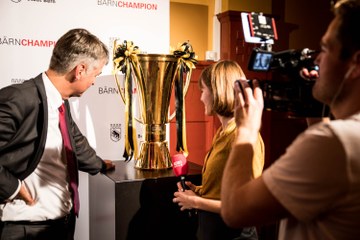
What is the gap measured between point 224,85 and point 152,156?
21.5 inches

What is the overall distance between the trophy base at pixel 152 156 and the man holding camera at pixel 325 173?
96 centimetres

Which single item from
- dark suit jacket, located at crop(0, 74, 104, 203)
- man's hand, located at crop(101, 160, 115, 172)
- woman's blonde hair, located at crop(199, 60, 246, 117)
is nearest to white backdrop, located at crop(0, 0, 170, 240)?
man's hand, located at crop(101, 160, 115, 172)

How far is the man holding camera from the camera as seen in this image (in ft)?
2.03

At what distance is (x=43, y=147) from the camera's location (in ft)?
4.29

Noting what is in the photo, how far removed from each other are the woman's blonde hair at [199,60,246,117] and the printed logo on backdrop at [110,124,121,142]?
72 cm

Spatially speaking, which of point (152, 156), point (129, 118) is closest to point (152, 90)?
point (129, 118)

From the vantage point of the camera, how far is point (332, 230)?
66 cm

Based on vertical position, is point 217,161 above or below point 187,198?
above

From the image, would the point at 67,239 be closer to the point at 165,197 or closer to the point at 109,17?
the point at 165,197

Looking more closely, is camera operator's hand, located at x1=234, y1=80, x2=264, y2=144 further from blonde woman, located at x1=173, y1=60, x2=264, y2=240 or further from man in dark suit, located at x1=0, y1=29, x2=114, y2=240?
man in dark suit, located at x1=0, y1=29, x2=114, y2=240

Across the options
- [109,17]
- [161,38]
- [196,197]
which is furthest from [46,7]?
[196,197]

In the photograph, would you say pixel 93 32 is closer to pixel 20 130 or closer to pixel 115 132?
pixel 115 132

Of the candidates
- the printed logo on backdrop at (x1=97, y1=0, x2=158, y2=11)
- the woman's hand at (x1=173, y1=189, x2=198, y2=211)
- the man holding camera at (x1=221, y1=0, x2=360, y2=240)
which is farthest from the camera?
the printed logo on backdrop at (x1=97, y1=0, x2=158, y2=11)

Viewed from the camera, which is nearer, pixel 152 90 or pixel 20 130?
pixel 20 130
